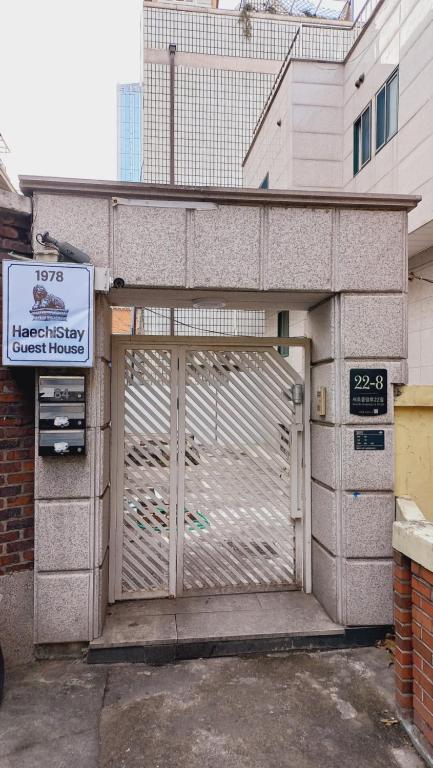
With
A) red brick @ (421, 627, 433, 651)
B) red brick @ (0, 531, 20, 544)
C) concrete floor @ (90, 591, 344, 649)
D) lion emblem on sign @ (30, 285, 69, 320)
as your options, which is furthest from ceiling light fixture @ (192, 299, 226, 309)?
red brick @ (421, 627, 433, 651)

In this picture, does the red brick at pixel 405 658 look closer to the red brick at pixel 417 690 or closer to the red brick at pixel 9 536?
the red brick at pixel 417 690

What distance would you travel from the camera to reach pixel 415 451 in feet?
12.6

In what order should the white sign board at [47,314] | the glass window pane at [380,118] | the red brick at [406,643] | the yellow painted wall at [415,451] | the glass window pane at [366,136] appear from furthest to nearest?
the glass window pane at [366,136]
the glass window pane at [380,118]
the yellow painted wall at [415,451]
the white sign board at [47,314]
the red brick at [406,643]

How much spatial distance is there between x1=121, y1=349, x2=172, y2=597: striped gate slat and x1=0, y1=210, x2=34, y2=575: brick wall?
3.07 ft

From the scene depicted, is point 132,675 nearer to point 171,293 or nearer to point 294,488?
point 294,488

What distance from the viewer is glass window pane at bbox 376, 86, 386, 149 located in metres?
8.26

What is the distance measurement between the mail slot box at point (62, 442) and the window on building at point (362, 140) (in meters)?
8.15

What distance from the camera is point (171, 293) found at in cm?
391

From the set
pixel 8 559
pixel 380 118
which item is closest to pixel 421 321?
pixel 380 118

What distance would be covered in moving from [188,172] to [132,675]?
14886 millimetres

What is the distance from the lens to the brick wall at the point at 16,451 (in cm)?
352

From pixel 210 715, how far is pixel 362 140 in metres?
9.95

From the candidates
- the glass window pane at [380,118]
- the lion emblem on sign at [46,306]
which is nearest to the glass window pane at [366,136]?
the glass window pane at [380,118]

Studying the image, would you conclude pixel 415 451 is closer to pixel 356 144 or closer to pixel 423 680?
pixel 423 680
